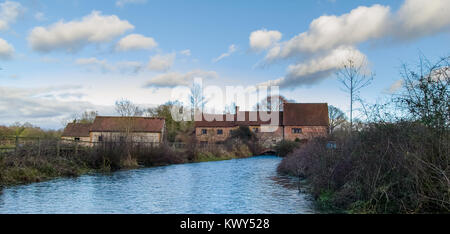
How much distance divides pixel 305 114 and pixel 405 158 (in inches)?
1817

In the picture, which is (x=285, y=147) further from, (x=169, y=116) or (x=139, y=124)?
(x=169, y=116)

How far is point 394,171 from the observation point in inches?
327

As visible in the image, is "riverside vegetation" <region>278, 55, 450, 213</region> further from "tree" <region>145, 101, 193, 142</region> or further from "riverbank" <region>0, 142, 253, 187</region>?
"tree" <region>145, 101, 193, 142</region>

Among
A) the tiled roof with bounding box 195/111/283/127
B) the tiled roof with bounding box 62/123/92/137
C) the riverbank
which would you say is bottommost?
the riverbank

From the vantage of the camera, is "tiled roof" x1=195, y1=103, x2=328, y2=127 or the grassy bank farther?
"tiled roof" x1=195, y1=103, x2=328, y2=127

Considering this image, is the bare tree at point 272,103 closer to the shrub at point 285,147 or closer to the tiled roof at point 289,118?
the tiled roof at point 289,118

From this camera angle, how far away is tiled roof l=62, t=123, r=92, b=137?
52.5 m

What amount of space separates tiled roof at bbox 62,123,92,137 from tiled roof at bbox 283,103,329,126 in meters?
28.2

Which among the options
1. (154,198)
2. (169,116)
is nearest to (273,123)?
(169,116)

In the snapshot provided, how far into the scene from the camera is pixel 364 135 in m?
9.56

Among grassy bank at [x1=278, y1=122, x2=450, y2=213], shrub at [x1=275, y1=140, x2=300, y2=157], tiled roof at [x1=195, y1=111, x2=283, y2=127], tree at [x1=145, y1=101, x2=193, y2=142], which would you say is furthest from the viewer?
tree at [x1=145, y1=101, x2=193, y2=142]

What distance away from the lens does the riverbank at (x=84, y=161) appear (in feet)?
51.6

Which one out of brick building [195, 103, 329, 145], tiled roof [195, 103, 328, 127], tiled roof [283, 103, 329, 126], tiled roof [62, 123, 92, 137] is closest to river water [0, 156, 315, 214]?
brick building [195, 103, 329, 145]
